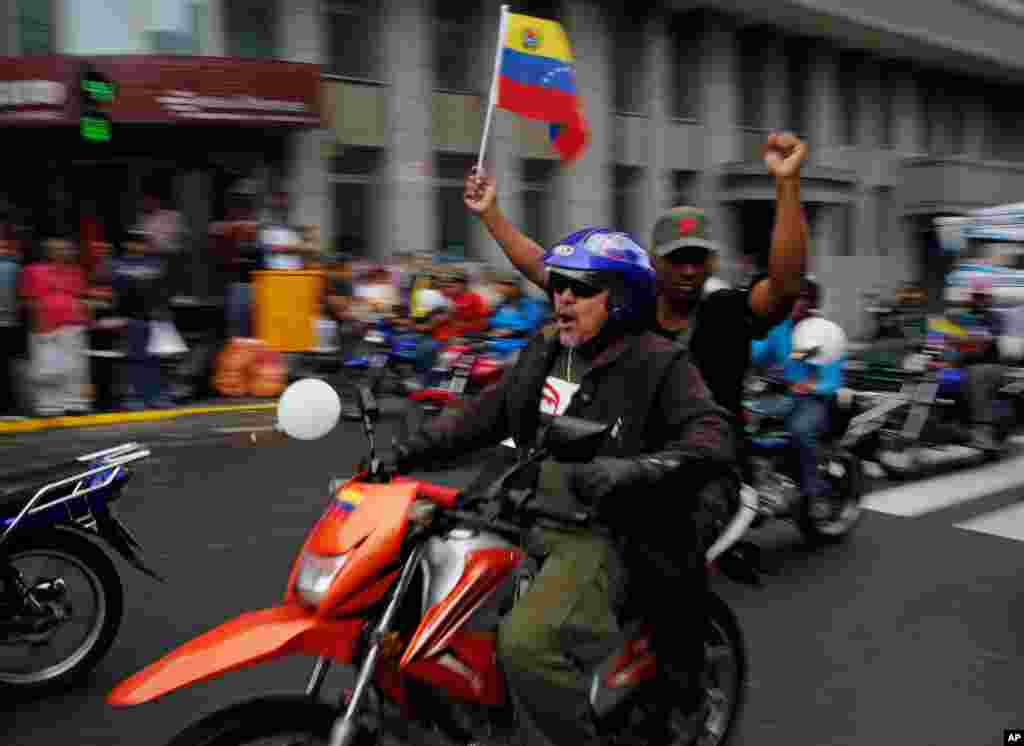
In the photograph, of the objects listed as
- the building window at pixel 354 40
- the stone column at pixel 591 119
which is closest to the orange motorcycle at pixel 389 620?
the building window at pixel 354 40

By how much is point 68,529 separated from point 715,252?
9.07 feet

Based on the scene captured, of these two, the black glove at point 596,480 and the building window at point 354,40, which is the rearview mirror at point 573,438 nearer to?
the black glove at point 596,480

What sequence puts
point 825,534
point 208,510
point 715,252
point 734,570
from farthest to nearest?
point 208,510
point 825,534
point 715,252
point 734,570

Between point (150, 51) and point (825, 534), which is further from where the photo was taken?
point (150, 51)

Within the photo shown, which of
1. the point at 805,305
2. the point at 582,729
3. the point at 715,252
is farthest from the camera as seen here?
the point at 805,305

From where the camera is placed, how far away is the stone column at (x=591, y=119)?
1978cm

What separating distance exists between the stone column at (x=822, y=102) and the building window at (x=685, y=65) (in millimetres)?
4313

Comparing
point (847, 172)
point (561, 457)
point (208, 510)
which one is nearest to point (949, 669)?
point (561, 457)

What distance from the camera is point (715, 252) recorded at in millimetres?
3969

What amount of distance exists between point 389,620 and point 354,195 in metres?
14.6

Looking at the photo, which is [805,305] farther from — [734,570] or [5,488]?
[5,488]

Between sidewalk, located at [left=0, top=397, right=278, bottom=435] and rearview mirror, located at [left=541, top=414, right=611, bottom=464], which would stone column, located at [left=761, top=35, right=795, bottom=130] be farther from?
rearview mirror, located at [left=541, top=414, right=611, bottom=464]

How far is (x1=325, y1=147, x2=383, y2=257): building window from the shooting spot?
53.8ft

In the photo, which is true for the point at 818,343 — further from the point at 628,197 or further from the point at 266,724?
the point at 628,197
